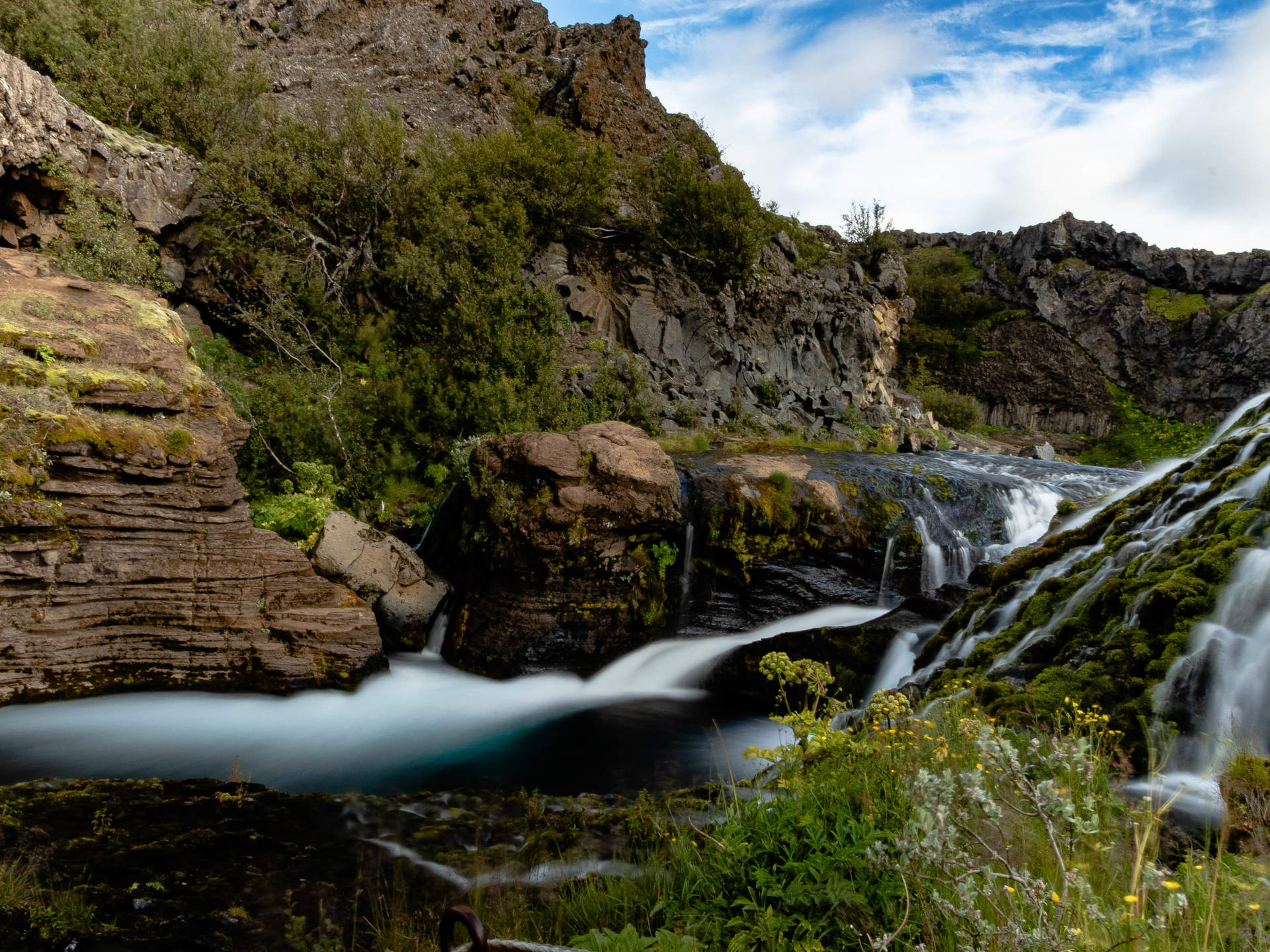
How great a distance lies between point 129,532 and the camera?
7727mm

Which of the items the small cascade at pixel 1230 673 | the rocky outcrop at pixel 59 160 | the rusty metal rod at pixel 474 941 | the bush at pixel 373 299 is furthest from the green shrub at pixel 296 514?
the small cascade at pixel 1230 673

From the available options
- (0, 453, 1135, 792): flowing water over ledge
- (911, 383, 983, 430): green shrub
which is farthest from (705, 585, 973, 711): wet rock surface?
(911, 383, 983, 430): green shrub

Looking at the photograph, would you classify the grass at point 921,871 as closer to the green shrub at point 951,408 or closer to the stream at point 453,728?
the stream at point 453,728

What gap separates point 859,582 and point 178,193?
17.2 m

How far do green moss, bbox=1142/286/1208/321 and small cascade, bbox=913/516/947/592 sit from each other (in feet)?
110

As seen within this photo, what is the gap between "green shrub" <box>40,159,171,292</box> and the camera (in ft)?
35.3

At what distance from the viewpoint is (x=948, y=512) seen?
504 inches

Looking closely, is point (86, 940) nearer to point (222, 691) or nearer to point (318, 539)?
point (222, 691)

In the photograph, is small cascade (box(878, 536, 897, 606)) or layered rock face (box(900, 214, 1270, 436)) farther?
layered rock face (box(900, 214, 1270, 436))

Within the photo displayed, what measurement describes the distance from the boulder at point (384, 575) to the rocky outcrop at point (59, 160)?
785cm

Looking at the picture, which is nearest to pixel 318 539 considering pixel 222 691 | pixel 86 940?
pixel 222 691

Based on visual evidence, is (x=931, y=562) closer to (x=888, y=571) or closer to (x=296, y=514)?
(x=888, y=571)

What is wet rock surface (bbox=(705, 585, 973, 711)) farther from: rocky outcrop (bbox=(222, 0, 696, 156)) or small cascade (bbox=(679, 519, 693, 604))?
rocky outcrop (bbox=(222, 0, 696, 156))

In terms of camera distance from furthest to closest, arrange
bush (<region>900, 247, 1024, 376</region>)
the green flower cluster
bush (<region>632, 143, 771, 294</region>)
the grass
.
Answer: bush (<region>900, 247, 1024, 376</region>), bush (<region>632, 143, 771, 294</region>), the green flower cluster, the grass
